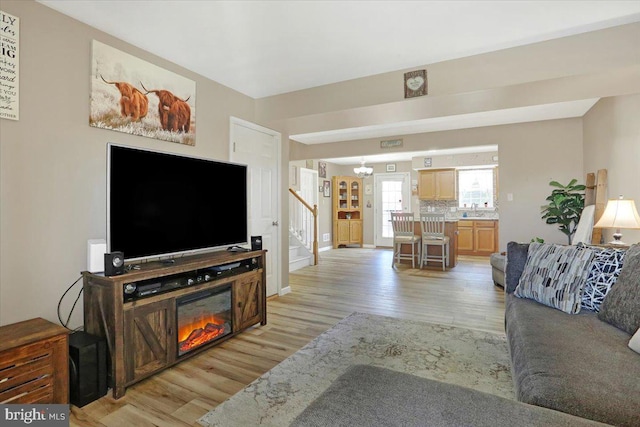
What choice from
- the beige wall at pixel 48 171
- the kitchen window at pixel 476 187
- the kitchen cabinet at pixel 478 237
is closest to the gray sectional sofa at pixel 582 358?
the beige wall at pixel 48 171

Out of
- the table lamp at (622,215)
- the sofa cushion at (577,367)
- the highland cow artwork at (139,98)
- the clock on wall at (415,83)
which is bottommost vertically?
the sofa cushion at (577,367)

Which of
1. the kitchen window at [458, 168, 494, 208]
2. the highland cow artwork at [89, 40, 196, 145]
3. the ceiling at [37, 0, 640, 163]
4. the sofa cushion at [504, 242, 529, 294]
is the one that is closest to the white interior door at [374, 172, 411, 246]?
the kitchen window at [458, 168, 494, 208]

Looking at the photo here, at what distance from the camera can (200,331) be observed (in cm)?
256

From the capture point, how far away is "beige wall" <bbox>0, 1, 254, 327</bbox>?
6.42ft

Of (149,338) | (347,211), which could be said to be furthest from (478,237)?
(149,338)

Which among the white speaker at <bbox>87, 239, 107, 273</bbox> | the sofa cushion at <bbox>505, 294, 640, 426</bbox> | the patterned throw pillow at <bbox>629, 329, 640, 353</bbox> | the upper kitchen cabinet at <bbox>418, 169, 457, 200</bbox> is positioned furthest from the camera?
the upper kitchen cabinet at <bbox>418, 169, 457, 200</bbox>

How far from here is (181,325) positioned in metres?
2.40

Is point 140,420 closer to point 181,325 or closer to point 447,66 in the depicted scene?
point 181,325

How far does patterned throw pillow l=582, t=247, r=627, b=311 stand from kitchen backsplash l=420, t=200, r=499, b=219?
6331 mm

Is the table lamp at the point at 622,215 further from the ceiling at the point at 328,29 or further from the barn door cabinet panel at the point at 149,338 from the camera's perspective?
the barn door cabinet panel at the point at 149,338

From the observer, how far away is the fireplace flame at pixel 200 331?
2414mm

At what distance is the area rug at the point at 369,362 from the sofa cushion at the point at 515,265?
0.54 m

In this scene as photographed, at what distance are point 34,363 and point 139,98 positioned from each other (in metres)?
1.92

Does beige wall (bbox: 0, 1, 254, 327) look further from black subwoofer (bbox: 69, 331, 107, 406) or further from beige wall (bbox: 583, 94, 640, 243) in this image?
beige wall (bbox: 583, 94, 640, 243)
